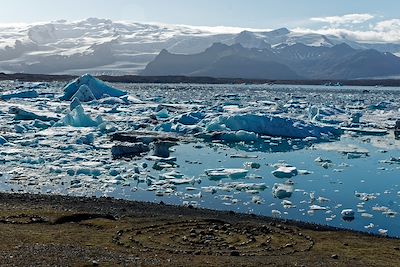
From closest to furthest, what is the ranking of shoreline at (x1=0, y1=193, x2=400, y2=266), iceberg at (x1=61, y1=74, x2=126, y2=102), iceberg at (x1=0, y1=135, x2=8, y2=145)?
shoreline at (x1=0, y1=193, x2=400, y2=266), iceberg at (x1=0, y1=135, x2=8, y2=145), iceberg at (x1=61, y1=74, x2=126, y2=102)

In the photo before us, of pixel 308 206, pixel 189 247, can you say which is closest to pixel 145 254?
pixel 189 247

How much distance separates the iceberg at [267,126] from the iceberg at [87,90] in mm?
26196

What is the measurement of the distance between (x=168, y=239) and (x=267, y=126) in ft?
97.6

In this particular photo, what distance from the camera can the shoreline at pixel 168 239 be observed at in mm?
11547

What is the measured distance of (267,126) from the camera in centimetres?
4284

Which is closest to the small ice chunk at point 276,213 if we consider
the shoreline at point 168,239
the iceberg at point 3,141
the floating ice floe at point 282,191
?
the shoreline at point 168,239

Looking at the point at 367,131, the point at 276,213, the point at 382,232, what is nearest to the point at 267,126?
the point at 367,131

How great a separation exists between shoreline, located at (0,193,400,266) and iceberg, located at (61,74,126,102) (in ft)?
155

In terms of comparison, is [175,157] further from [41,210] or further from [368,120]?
[368,120]

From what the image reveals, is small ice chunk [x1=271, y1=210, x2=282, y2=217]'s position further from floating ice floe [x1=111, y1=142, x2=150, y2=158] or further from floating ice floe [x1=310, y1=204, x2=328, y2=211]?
floating ice floe [x1=111, y1=142, x2=150, y2=158]

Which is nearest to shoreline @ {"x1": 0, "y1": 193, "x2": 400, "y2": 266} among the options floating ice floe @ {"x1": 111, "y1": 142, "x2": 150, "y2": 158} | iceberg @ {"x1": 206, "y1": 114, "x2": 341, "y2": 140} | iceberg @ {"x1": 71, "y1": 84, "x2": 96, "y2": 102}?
floating ice floe @ {"x1": 111, "y1": 142, "x2": 150, "y2": 158}

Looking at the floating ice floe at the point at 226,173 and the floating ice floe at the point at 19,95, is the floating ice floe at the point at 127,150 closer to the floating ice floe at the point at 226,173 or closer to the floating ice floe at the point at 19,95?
the floating ice floe at the point at 226,173

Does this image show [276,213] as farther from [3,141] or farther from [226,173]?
[3,141]

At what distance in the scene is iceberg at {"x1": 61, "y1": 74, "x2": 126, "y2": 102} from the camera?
65.1 meters
